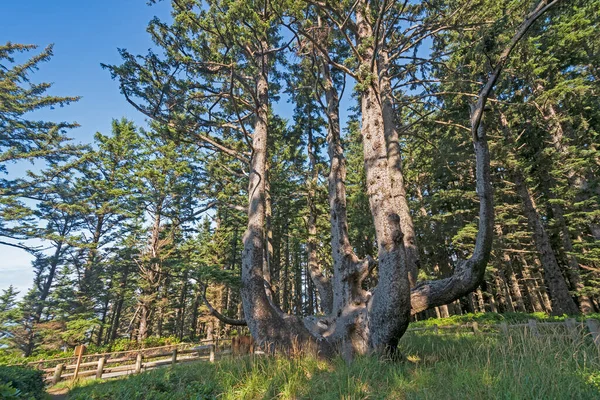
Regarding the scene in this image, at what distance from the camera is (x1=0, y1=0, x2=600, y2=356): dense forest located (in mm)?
5680

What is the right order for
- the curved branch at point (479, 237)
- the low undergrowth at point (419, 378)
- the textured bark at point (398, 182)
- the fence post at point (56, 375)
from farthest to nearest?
the fence post at point (56, 375) < the textured bark at point (398, 182) < the curved branch at point (479, 237) < the low undergrowth at point (419, 378)

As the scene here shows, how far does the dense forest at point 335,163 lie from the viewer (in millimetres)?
5680

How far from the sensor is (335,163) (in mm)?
8859

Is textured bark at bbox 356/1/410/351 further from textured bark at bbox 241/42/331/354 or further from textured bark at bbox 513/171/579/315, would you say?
textured bark at bbox 513/171/579/315

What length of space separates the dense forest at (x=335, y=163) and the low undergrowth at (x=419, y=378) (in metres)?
0.87

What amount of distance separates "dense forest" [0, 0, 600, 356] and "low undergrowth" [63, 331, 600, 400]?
0.87 metres

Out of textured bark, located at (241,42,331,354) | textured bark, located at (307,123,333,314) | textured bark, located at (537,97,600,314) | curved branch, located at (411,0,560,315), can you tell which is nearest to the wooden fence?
textured bark, located at (241,42,331,354)

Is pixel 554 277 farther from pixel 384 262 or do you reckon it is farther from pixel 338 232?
pixel 384 262

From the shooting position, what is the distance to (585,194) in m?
11.1

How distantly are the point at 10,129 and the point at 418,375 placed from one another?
1080 inches

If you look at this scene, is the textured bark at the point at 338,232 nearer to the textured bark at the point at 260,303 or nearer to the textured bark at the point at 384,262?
the textured bark at the point at 260,303

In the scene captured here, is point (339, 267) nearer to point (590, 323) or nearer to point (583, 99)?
point (590, 323)

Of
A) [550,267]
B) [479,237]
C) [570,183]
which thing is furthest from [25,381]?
[570,183]

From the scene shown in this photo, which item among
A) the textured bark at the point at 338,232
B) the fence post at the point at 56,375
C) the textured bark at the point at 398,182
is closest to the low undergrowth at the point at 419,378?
the textured bark at the point at 398,182
